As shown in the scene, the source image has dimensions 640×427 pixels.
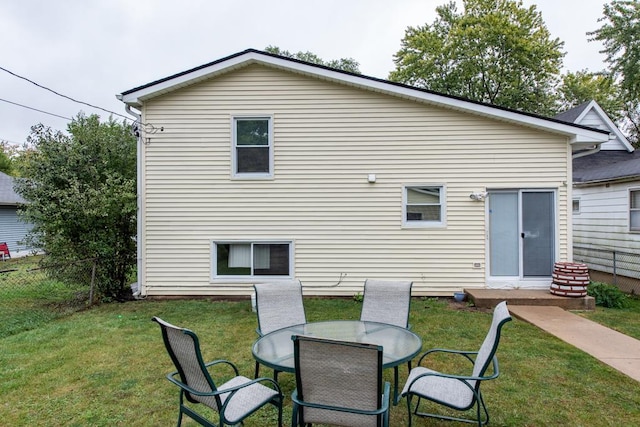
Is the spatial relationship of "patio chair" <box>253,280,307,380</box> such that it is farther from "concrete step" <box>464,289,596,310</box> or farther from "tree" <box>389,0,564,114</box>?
"tree" <box>389,0,564,114</box>

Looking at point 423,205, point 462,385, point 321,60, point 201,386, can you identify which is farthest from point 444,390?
point 321,60

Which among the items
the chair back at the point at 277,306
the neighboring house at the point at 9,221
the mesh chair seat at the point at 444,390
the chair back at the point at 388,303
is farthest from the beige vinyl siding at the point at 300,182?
the neighboring house at the point at 9,221

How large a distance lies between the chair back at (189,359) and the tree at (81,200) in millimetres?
5715

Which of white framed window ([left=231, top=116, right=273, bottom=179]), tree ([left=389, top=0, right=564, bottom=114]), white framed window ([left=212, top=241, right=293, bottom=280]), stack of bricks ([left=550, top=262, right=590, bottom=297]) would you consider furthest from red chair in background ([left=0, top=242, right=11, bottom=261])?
tree ([left=389, top=0, right=564, bottom=114])

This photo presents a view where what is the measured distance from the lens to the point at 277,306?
13.9 ft

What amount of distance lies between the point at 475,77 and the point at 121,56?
72.0 ft

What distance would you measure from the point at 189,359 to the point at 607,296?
820cm

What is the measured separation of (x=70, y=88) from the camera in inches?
750

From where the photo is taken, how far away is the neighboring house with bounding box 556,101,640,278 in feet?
29.3

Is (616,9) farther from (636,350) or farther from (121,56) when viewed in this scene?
(121,56)

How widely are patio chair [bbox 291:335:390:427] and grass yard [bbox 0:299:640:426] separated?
0.98 m

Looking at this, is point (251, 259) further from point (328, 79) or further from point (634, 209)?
point (634, 209)

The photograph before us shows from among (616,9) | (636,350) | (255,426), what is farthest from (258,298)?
(616,9)

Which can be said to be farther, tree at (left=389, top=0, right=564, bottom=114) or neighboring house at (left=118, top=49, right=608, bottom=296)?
tree at (left=389, top=0, right=564, bottom=114)
